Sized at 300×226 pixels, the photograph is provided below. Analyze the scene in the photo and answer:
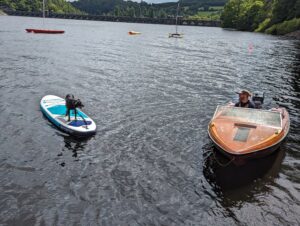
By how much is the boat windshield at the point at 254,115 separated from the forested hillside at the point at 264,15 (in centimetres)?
10659

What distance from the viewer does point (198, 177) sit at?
609 inches

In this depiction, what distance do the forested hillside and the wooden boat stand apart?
107m

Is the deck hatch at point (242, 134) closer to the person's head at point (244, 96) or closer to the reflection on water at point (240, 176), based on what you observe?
the reflection on water at point (240, 176)

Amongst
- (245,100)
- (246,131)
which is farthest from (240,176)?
(245,100)

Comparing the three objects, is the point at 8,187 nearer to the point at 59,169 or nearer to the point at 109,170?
the point at 59,169

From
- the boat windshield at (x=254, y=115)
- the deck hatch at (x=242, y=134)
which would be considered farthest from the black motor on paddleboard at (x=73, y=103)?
the deck hatch at (x=242, y=134)

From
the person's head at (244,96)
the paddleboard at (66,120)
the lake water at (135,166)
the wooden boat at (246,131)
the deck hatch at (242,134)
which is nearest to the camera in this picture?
the lake water at (135,166)

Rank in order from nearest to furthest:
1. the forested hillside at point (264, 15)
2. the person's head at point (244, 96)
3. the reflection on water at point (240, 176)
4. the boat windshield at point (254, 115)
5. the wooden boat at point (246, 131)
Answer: the reflection on water at point (240, 176), the wooden boat at point (246, 131), the boat windshield at point (254, 115), the person's head at point (244, 96), the forested hillside at point (264, 15)

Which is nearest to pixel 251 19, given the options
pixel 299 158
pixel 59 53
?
pixel 59 53

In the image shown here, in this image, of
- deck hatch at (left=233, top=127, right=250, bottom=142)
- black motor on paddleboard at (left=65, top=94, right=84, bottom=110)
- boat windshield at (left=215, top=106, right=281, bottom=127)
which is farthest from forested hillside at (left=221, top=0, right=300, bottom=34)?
black motor on paddleboard at (left=65, top=94, right=84, bottom=110)

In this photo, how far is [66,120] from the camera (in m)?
20.5

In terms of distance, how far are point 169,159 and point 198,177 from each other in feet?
6.84

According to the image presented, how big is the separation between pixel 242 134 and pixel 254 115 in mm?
2351

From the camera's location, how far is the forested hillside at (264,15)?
11831 cm
